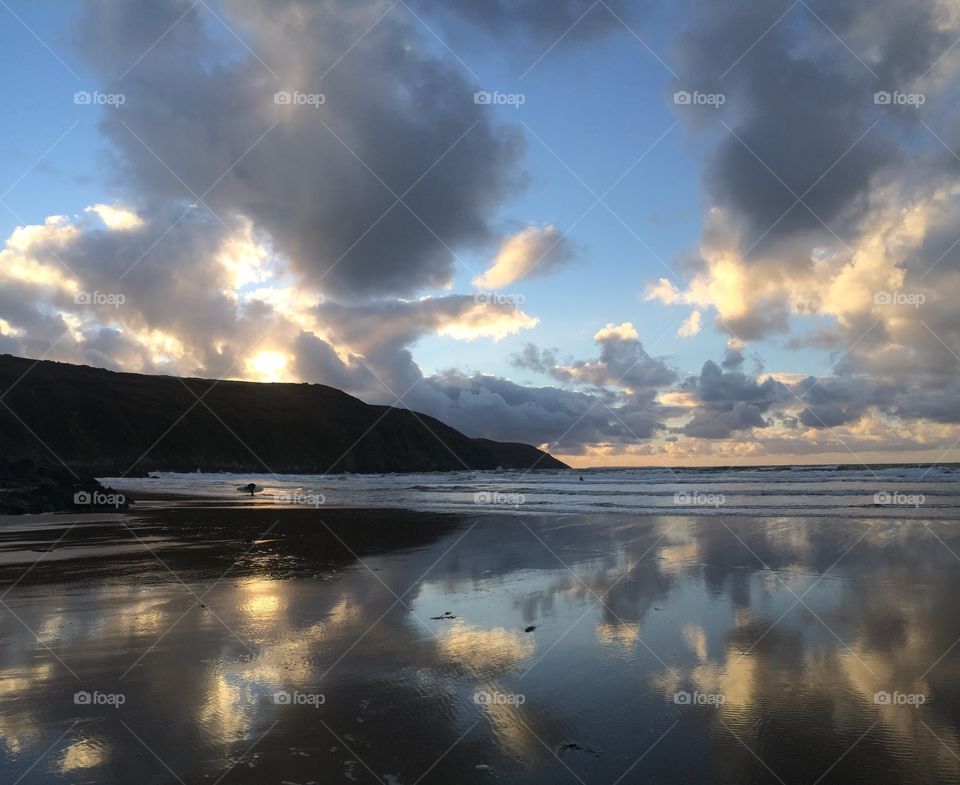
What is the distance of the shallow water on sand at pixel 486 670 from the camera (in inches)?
161

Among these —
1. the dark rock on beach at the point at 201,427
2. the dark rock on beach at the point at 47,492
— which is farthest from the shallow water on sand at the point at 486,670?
the dark rock on beach at the point at 201,427

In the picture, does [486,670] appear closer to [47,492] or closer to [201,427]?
[47,492]

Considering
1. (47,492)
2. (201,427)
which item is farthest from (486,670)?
(201,427)

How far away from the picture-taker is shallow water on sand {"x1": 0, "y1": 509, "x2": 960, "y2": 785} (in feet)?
13.4

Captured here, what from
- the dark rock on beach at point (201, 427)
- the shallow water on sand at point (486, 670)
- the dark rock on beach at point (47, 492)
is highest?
the dark rock on beach at point (201, 427)

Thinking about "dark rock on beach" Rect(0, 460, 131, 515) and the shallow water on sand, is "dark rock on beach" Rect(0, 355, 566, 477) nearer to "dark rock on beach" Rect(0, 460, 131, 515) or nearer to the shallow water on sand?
"dark rock on beach" Rect(0, 460, 131, 515)

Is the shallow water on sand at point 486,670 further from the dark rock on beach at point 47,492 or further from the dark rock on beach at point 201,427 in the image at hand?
the dark rock on beach at point 201,427

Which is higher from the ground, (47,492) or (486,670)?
(47,492)

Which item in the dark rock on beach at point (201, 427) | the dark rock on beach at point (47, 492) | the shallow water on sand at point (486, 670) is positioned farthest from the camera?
the dark rock on beach at point (201, 427)

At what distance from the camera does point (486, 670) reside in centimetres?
592

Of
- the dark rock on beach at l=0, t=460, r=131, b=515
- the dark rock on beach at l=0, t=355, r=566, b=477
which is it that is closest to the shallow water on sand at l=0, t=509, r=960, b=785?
the dark rock on beach at l=0, t=460, r=131, b=515

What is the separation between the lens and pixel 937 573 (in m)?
10.5

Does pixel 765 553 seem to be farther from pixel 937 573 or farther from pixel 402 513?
pixel 402 513

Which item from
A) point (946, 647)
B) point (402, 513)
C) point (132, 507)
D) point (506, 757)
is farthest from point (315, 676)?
point (132, 507)
